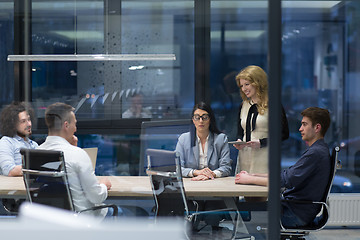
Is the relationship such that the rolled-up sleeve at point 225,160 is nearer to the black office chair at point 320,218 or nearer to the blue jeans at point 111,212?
the black office chair at point 320,218

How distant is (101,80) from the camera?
16.5ft

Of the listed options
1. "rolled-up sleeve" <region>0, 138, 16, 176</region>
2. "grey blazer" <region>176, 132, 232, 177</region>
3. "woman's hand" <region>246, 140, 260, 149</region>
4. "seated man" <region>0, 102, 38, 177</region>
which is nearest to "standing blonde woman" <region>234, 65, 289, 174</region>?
"woman's hand" <region>246, 140, 260, 149</region>

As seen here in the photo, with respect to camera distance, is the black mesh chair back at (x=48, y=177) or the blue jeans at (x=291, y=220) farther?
the blue jeans at (x=291, y=220)

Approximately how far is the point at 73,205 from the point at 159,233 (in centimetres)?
196

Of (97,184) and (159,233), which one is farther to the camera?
(97,184)

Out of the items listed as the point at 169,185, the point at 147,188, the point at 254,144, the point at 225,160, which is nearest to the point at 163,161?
the point at 169,185

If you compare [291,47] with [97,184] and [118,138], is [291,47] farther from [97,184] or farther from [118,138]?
[97,184]

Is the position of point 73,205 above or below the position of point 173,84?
below

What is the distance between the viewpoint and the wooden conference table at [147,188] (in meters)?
3.88

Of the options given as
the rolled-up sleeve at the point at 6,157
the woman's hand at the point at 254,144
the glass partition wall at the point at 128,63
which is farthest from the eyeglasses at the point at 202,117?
the rolled-up sleeve at the point at 6,157

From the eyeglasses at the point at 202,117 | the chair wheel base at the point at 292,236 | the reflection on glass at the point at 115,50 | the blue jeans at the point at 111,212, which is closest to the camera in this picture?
the blue jeans at the point at 111,212

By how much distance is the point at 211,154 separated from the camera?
4.29 meters

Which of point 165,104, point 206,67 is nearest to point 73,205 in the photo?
point 165,104

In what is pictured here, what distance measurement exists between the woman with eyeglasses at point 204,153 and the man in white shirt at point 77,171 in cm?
70
